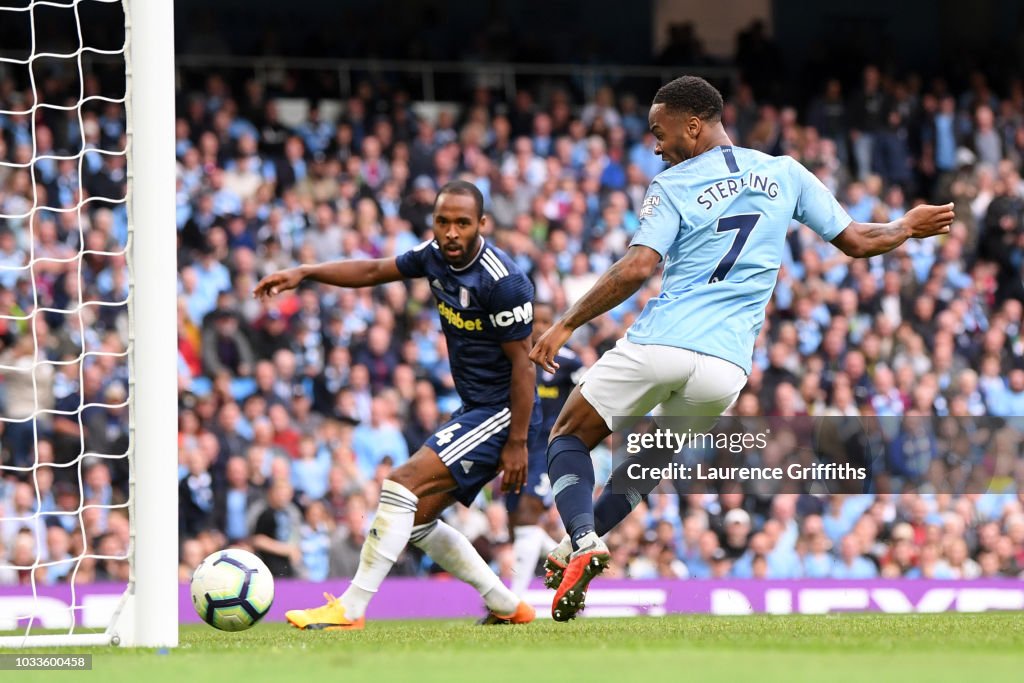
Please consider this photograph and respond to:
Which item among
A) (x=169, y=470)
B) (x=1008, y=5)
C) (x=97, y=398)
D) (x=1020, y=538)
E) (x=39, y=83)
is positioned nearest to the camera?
(x=169, y=470)

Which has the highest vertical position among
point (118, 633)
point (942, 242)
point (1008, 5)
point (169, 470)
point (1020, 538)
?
point (1008, 5)

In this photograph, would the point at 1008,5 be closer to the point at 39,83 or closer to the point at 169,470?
the point at 39,83

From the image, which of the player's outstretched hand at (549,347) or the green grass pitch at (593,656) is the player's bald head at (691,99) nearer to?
the player's outstretched hand at (549,347)

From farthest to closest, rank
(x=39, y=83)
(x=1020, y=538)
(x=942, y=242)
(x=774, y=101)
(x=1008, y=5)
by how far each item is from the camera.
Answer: (x=1008, y=5)
(x=774, y=101)
(x=942, y=242)
(x=39, y=83)
(x=1020, y=538)

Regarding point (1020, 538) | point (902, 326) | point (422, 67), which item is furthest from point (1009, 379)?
point (422, 67)

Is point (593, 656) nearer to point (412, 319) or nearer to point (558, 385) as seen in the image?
point (558, 385)

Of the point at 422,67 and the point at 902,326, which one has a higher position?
the point at 422,67

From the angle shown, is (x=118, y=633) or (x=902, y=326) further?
(x=902, y=326)

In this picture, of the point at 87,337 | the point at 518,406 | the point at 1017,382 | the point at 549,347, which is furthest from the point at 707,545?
the point at 549,347

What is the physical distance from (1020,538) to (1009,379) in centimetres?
246

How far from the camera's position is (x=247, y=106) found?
53.4 feet

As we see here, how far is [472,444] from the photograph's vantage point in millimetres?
7445

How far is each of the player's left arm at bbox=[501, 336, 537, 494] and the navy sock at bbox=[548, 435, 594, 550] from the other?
61cm

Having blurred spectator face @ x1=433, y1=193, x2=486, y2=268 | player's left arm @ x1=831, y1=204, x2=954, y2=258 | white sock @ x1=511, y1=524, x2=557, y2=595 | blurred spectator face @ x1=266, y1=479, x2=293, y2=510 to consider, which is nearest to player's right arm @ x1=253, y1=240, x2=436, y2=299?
blurred spectator face @ x1=433, y1=193, x2=486, y2=268
